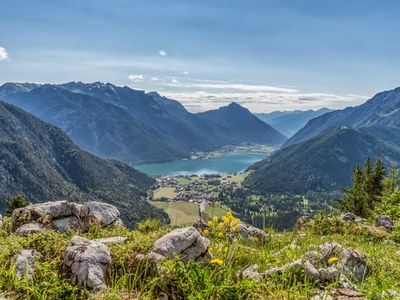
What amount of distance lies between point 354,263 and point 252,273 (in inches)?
84.8

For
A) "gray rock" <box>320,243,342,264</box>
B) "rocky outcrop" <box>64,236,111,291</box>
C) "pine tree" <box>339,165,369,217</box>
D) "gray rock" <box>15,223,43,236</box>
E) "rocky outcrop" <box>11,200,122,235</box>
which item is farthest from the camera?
"pine tree" <box>339,165,369,217</box>

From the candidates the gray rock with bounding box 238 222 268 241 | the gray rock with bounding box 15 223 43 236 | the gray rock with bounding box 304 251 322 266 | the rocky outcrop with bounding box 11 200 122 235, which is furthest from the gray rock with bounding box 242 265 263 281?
the rocky outcrop with bounding box 11 200 122 235

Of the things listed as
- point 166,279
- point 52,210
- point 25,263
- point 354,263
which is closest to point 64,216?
point 52,210

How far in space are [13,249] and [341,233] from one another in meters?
12.7

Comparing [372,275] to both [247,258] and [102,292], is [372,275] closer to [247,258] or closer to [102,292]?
[247,258]

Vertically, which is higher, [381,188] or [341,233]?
[341,233]

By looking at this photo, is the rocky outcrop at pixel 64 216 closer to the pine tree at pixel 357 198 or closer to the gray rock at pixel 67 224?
the gray rock at pixel 67 224

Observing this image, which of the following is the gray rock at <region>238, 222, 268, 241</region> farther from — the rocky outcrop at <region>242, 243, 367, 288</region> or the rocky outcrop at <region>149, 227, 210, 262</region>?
the rocky outcrop at <region>149, 227, 210, 262</region>

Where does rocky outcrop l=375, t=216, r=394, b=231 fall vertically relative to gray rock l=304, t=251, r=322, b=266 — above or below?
below

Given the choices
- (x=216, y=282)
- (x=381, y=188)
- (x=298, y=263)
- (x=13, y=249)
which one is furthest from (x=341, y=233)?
(x=381, y=188)

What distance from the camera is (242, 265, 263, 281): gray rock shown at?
22.0 feet

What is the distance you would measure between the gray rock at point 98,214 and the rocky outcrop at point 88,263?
643cm

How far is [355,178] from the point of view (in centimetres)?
5450

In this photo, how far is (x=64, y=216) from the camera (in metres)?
13.6
